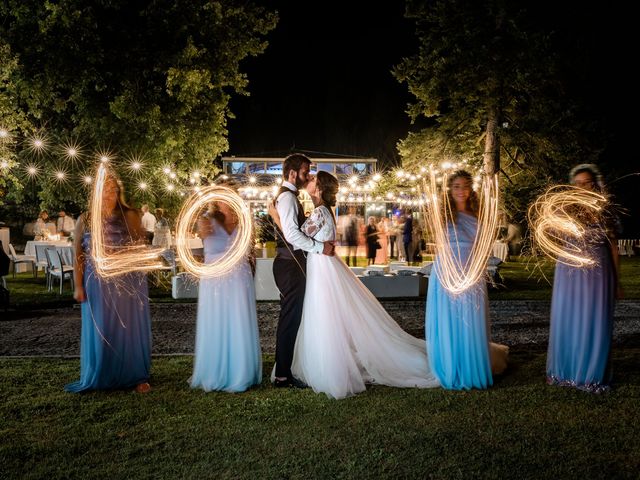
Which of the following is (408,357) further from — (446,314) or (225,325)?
(225,325)

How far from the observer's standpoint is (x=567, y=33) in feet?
78.5

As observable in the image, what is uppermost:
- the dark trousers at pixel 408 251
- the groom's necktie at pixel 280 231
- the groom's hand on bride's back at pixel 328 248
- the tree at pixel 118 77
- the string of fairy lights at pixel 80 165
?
the tree at pixel 118 77

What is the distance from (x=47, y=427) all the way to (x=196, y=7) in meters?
20.4

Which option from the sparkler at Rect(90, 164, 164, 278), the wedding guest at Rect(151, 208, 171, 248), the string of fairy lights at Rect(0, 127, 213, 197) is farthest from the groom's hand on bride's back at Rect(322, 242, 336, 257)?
the string of fairy lights at Rect(0, 127, 213, 197)

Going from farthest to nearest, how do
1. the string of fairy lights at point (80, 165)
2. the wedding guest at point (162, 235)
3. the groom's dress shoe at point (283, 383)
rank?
the string of fairy lights at point (80, 165)
the wedding guest at point (162, 235)
the groom's dress shoe at point (283, 383)

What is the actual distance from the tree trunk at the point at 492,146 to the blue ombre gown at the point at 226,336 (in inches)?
749

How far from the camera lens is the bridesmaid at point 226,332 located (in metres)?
6.06

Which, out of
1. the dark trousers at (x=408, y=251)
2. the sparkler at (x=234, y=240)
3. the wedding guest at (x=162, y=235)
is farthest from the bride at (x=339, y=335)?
the dark trousers at (x=408, y=251)

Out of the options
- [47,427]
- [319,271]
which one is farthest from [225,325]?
[47,427]

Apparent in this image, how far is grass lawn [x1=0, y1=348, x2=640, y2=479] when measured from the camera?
4117 millimetres

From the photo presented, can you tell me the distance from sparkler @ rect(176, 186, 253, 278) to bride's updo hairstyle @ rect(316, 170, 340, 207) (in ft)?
2.72

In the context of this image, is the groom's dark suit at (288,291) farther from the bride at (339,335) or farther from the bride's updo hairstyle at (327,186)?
the bride's updo hairstyle at (327,186)

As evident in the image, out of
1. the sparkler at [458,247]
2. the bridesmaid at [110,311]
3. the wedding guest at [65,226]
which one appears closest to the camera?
the bridesmaid at [110,311]

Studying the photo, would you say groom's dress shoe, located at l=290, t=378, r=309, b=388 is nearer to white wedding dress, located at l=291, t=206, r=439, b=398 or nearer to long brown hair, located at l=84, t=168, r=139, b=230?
white wedding dress, located at l=291, t=206, r=439, b=398
